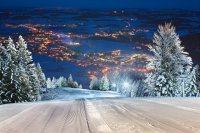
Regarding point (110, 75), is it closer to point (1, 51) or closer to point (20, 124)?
point (1, 51)

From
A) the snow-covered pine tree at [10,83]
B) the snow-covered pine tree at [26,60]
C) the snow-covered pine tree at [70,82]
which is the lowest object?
the snow-covered pine tree at [10,83]

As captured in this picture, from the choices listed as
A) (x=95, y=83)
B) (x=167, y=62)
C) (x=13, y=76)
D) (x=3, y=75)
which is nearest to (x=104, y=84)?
(x=95, y=83)

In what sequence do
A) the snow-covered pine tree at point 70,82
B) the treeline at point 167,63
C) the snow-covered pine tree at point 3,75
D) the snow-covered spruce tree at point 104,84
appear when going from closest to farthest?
the snow-covered pine tree at point 3,75
the treeline at point 167,63
the snow-covered spruce tree at point 104,84
the snow-covered pine tree at point 70,82

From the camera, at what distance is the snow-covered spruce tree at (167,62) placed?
42.0 metres

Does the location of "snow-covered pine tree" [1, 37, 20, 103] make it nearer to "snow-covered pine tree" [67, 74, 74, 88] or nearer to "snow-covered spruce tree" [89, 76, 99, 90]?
"snow-covered spruce tree" [89, 76, 99, 90]

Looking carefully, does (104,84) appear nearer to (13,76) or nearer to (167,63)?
(167,63)

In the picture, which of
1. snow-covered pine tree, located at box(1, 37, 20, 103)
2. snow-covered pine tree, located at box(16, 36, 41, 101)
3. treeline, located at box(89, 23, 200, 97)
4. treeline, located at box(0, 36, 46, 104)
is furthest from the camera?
snow-covered pine tree, located at box(16, 36, 41, 101)

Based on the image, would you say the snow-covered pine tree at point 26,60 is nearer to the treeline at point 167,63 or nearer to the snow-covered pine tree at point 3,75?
the snow-covered pine tree at point 3,75

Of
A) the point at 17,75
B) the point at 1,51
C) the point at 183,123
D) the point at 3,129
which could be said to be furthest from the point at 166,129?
the point at 1,51

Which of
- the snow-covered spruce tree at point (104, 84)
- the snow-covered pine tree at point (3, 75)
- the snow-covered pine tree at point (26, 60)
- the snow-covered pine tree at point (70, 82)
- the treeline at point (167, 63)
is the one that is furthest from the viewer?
the snow-covered pine tree at point (70, 82)

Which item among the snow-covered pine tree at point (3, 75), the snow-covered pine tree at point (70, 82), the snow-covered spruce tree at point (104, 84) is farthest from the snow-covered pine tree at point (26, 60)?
the snow-covered pine tree at point (70, 82)

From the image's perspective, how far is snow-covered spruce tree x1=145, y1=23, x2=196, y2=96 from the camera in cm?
4200

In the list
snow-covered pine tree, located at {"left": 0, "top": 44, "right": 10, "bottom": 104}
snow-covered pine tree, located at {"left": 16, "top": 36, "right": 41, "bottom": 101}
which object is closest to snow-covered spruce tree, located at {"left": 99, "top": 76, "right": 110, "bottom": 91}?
snow-covered pine tree, located at {"left": 16, "top": 36, "right": 41, "bottom": 101}

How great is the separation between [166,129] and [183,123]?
36.2 inches
